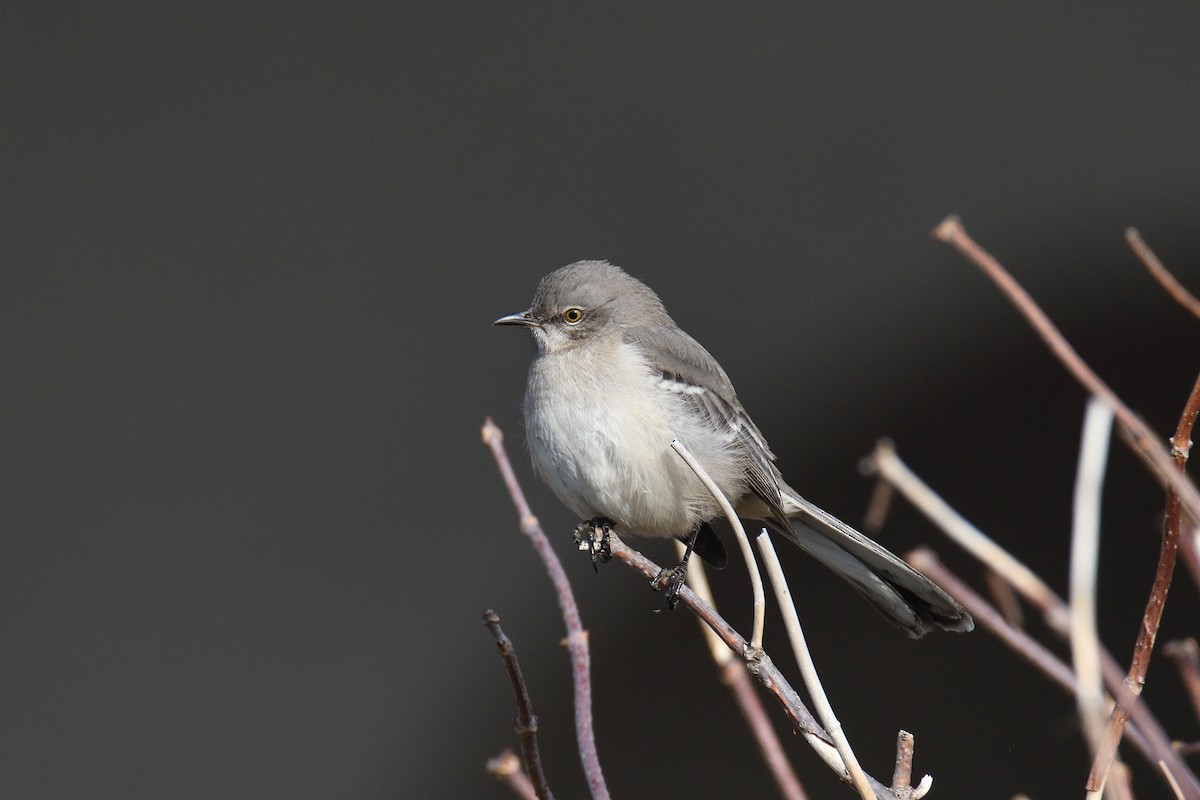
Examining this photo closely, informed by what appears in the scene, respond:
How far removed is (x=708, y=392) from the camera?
316 centimetres

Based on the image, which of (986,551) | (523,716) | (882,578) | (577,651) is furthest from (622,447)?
(986,551)

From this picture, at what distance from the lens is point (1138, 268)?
18.4 ft

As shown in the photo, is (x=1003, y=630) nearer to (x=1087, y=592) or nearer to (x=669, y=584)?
(x=1087, y=592)

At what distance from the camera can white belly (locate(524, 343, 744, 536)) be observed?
112 inches

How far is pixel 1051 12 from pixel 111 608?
4869 mm

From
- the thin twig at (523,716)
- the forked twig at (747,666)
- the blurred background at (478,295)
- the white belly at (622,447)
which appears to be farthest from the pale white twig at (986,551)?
the blurred background at (478,295)

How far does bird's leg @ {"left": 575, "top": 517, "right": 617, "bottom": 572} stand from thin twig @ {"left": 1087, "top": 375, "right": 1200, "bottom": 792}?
3.93 ft

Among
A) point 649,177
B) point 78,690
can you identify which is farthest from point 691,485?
point 78,690

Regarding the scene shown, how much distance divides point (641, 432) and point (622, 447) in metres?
0.06

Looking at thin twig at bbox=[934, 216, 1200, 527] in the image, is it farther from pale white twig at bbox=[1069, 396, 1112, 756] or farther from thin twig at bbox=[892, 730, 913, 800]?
thin twig at bbox=[892, 730, 913, 800]

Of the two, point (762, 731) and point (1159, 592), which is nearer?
point (1159, 592)

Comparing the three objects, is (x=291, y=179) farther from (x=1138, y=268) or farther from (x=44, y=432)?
(x=1138, y=268)

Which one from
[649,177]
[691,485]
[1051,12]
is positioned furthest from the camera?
[649,177]

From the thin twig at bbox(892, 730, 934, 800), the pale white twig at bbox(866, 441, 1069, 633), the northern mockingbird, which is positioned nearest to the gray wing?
the northern mockingbird
